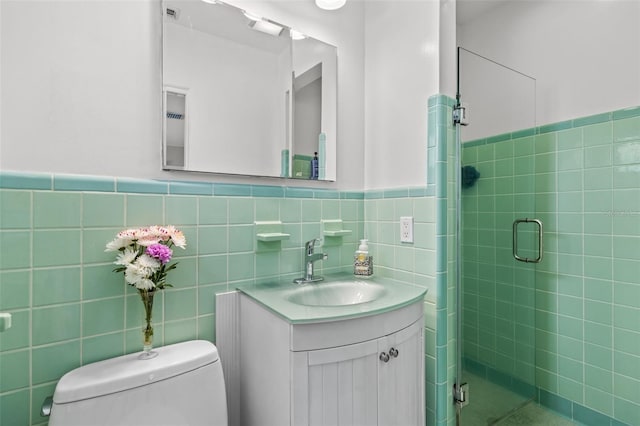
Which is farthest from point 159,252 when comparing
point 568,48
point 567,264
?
point 568,48

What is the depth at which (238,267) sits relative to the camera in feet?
4.33

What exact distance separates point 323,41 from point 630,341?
7.15 feet

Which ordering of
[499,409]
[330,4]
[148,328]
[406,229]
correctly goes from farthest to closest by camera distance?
[499,409]
[330,4]
[406,229]
[148,328]

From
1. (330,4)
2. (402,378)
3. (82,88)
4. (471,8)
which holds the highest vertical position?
(471,8)

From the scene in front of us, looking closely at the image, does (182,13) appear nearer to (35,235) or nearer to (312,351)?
(35,235)

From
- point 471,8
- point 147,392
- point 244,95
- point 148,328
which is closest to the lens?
point 147,392

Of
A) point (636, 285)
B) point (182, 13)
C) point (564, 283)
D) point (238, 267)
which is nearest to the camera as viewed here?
point (182, 13)

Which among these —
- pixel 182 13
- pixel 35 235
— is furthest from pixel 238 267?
pixel 182 13

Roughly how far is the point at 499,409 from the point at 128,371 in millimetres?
1851

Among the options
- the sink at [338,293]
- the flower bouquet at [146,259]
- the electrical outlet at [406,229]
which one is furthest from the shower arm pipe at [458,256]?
the flower bouquet at [146,259]

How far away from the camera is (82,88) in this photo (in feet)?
3.39

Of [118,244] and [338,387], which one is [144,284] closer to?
[118,244]

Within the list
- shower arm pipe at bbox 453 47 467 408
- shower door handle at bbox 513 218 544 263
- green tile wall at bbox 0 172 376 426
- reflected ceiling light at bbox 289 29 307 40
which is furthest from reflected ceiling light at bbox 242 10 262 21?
shower door handle at bbox 513 218 544 263

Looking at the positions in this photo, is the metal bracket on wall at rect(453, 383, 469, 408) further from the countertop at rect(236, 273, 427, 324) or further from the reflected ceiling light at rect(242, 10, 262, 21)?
the reflected ceiling light at rect(242, 10, 262, 21)
